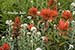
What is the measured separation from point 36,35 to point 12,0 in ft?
5.39

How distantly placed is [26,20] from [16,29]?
111 centimetres

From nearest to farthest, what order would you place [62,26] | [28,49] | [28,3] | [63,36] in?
[62,26], [63,36], [28,49], [28,3]

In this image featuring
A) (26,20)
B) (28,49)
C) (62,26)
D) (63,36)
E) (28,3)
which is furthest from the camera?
(28,3)

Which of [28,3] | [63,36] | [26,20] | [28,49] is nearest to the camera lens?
[63,36]

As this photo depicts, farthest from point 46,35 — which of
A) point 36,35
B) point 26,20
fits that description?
point 26,20

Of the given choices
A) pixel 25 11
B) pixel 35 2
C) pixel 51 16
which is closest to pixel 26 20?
pixel 25 11

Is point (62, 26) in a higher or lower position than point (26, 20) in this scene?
higher

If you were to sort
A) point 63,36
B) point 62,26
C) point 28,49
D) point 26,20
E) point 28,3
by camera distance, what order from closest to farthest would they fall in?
point 62,26 < point 63,36 < point 28,49 < point 26,20 < point 28,3

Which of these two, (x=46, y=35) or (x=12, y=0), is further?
(x=12, y=0)

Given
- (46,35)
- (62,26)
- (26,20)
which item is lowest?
(26,20)

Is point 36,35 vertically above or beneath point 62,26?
beneath

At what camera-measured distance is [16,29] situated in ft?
10.2

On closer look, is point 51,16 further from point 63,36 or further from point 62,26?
point 63,36

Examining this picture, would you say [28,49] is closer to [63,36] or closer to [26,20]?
[63,36]
